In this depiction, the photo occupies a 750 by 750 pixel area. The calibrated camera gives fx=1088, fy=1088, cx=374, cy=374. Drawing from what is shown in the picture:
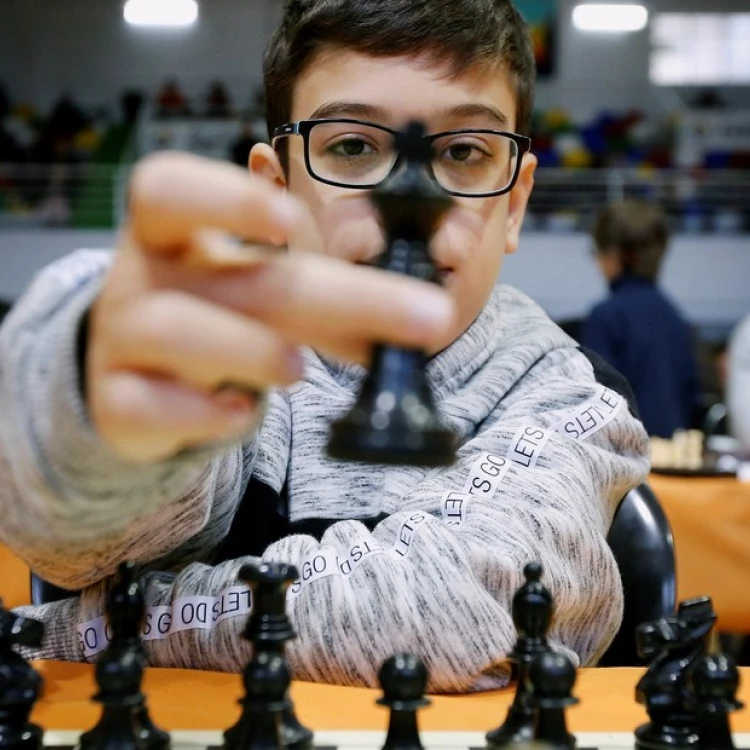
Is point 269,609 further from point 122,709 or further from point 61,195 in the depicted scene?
point 61,195

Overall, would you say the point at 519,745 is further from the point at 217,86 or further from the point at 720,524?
the point at 217,86

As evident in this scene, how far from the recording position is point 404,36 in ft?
3.46

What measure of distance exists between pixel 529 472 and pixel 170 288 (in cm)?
56

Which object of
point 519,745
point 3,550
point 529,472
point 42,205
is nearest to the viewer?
point 519,745

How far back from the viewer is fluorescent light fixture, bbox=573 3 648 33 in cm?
1198

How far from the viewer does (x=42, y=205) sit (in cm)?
989

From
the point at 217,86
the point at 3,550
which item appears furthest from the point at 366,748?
the point at 217,86

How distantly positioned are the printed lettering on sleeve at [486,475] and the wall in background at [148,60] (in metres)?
11.7

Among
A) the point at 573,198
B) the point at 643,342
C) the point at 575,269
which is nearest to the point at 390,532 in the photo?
the point at 643,342

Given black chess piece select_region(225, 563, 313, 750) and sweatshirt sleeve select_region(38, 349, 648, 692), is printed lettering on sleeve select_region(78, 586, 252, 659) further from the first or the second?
black chess piece select_region(225, 563, 313, 750)

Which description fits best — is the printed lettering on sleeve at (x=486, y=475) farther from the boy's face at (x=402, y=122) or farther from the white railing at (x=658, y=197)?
the white railing at (x=658, y=197)

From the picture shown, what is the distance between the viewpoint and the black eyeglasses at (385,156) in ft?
3.42

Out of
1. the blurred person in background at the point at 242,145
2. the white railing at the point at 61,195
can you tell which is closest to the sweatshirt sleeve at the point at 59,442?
the blurred person in background at the point at 242,145

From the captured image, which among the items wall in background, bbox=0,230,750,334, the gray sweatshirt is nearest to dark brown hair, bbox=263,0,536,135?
the gray sweatshirt
